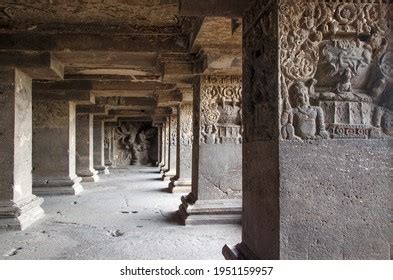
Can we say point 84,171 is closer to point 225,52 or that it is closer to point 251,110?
point 225,52

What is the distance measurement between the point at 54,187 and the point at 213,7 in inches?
318

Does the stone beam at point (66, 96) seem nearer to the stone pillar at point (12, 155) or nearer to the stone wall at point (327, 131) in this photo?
the stone pillar at point (12, 155)

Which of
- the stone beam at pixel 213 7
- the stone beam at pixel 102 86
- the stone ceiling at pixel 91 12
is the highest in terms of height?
the stone ceiling at pixel 91 12

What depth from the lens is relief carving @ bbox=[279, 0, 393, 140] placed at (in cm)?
279

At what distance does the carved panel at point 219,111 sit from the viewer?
6.71 meters

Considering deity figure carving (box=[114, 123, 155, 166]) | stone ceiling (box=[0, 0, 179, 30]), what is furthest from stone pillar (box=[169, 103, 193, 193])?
deity figure carving (box=[114, 123, 155, 166])

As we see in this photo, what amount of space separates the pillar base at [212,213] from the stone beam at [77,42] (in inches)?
106

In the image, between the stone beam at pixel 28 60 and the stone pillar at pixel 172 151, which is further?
the stone pillar at pixel 172 151

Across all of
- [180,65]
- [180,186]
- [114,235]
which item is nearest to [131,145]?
[180,186]

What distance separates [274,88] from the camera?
2846 millimetres

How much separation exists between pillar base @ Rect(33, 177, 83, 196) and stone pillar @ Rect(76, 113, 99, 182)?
3.23 metres

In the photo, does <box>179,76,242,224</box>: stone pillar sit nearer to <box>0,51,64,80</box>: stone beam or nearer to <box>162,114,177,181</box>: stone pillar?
<box>0,51,64,80</box>: stone beam

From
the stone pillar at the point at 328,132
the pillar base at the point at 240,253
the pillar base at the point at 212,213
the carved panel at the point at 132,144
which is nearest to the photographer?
the stone pillar at the point at 328,132

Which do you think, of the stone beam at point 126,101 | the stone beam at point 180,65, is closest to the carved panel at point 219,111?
the stone beam at point 180,65
